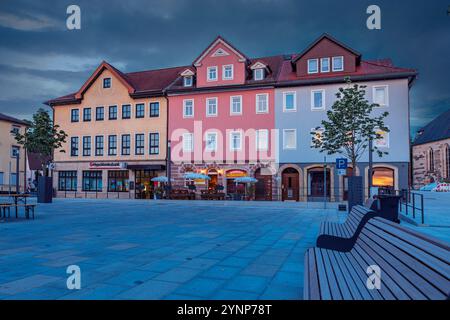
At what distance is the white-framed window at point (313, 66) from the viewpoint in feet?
103

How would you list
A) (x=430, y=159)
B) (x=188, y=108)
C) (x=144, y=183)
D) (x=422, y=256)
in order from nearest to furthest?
(x=422, y=256), (x=188, y=108), (x=144, y=183), (x=430, y=159)

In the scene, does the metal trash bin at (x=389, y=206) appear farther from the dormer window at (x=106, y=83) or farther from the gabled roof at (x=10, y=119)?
the gabled roof at (x=10, y=119)

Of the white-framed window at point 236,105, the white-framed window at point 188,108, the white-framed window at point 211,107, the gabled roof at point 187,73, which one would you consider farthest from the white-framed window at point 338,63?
the white-framed window at point 188,108

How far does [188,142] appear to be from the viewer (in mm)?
34781

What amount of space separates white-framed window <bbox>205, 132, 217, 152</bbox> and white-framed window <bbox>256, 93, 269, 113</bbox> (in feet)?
15.6

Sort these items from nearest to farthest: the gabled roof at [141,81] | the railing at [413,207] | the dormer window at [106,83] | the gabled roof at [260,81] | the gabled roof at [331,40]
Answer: the railing at [413,207] < the gabled roof at [331,40] < the gabled roof at [260,81] < the gabled roof at [141,81] < the dormer window at [106,83]

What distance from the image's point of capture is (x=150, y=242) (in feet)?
30.0

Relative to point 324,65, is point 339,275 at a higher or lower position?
lower

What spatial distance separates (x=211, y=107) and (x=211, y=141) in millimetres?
3267

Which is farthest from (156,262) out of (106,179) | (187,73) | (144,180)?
(106,179)

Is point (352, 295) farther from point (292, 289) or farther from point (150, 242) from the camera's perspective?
point (150, 242)

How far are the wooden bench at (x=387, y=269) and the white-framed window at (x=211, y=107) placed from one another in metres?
29.5

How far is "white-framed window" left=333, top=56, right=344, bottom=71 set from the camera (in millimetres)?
30516

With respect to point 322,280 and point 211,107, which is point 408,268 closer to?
→ point 322,280
